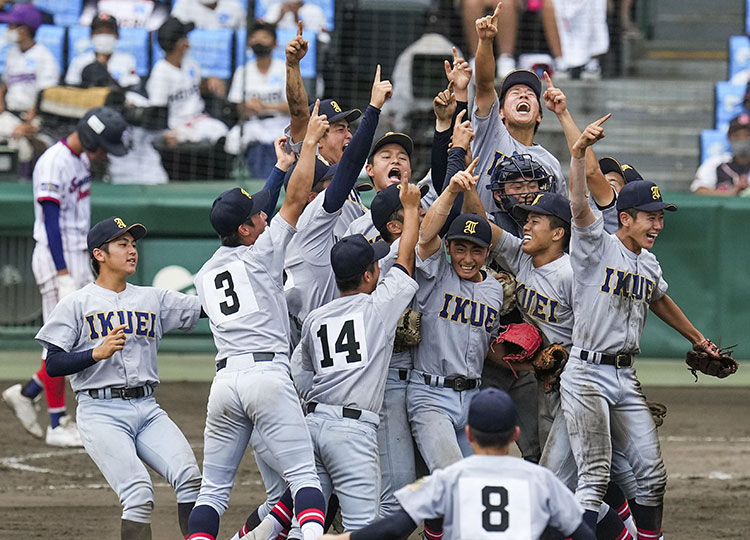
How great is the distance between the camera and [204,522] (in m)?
5.46

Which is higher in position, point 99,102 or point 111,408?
point 99,102

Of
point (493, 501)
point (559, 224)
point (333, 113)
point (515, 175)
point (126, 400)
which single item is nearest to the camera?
point (493, 501)

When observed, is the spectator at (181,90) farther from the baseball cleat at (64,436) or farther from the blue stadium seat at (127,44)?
the baseball cleat at (64,436)

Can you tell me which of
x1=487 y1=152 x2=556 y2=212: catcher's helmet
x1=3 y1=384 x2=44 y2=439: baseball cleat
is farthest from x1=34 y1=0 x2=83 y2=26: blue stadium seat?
x1=487 y1=152 x2=556 y2=212: catcher's helmet

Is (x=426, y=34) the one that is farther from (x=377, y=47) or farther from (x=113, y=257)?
(x=113, y=257)

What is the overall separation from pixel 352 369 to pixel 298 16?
8.27 meters

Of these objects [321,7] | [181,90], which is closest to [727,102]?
[321,7]

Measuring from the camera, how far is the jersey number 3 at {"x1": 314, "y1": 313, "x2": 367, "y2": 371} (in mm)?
5621

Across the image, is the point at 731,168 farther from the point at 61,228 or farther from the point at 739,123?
the point at 61,228

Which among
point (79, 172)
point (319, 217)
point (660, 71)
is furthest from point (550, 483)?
point (660, 71)

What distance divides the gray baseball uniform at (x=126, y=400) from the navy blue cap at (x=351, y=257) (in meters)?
0.87

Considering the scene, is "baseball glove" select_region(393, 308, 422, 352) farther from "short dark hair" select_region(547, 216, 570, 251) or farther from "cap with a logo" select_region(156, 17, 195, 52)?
"cap with a logo" select_region(156, 17, 195, 52)

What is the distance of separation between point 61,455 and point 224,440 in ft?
11.5

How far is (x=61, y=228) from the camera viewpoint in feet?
30.5
